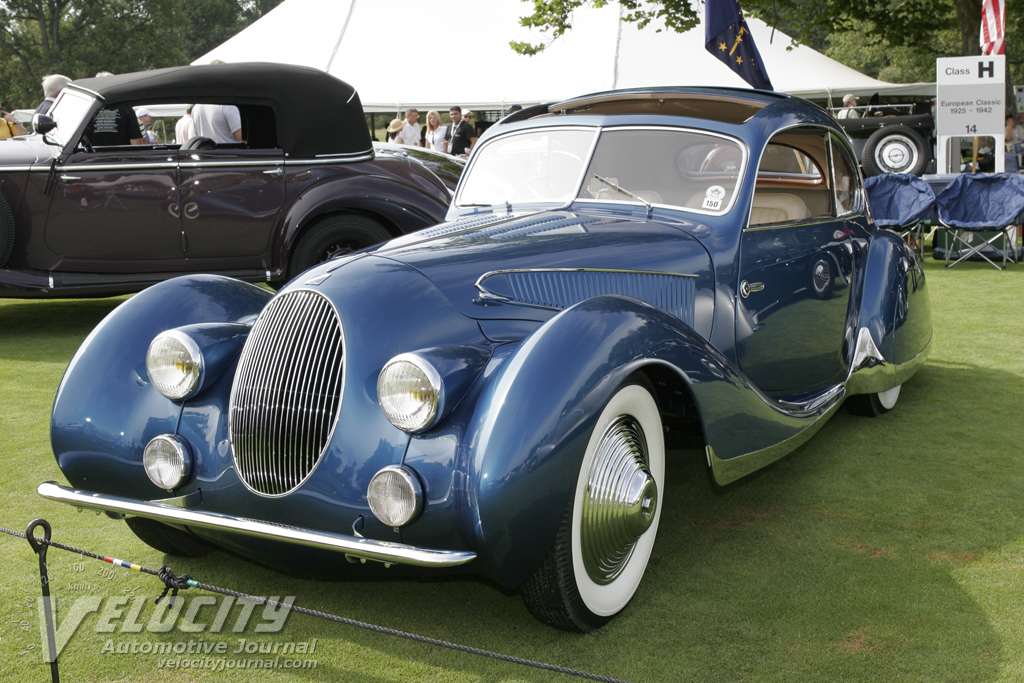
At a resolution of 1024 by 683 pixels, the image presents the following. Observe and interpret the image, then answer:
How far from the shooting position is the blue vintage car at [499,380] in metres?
2.30

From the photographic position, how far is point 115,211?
22.1 feet

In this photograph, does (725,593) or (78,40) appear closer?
(725,593)

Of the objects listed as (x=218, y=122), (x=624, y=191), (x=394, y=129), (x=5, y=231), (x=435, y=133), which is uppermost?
(x=218, y=122)

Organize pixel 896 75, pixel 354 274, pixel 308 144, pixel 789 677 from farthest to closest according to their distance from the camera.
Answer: pixel 896 75 < pixel 308 144 < pixel 354 274 < pixel 789 677

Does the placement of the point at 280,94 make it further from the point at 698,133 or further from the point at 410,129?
the point at 410,129

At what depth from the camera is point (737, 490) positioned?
3.82m

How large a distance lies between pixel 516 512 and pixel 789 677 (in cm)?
91

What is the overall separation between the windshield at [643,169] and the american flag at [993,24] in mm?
9297

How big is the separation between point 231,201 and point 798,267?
4699mm

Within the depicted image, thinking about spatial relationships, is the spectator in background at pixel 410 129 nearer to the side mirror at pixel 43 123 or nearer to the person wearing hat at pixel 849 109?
the side mirror at pixel 43 123

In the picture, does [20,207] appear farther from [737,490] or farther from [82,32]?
[82,32]

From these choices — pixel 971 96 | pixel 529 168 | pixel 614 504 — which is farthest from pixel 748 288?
pixel 971 96

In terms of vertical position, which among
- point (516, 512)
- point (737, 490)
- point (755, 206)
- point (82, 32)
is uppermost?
point (82, 32)

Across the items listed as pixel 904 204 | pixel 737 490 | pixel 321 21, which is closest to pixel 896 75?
pixel 321 21
